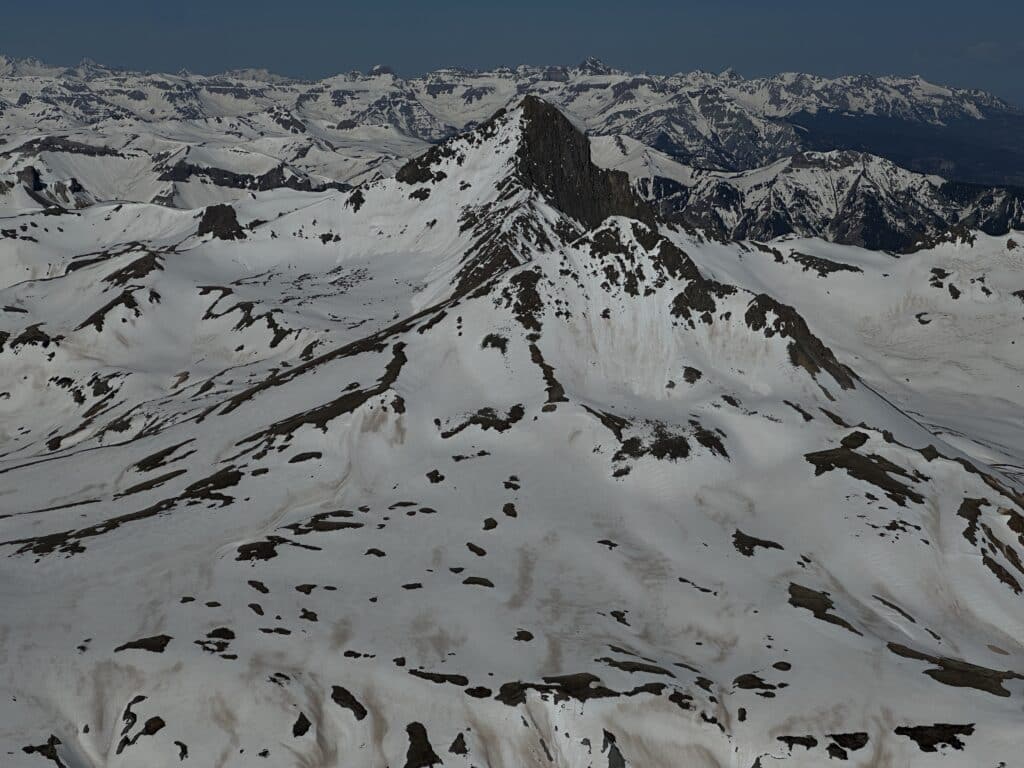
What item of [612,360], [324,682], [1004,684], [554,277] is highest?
[554,277]

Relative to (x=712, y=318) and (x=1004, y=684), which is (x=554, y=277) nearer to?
(x=712, y=318)

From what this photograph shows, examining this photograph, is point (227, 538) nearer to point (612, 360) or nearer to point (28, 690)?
point (28, 690)

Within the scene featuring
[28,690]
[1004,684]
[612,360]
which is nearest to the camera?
[28,690]

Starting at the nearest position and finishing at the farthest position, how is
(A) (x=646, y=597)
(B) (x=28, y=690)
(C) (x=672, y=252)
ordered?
(B) (x=28, y=690)
(A) (x=646, y=597)
(C) (x=672, y=252)

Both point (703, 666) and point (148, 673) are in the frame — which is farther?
point (703, 666)

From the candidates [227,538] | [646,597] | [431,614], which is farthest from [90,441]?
[646,597]

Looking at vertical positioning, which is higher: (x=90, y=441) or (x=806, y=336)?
(x=806, y=336)
